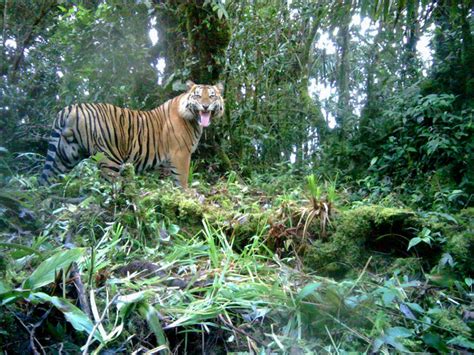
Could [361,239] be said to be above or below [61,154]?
below

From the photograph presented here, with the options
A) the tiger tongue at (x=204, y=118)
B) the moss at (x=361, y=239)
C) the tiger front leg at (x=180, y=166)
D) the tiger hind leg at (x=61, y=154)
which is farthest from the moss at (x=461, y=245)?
the tiger hind leg at (x=61, y=154)

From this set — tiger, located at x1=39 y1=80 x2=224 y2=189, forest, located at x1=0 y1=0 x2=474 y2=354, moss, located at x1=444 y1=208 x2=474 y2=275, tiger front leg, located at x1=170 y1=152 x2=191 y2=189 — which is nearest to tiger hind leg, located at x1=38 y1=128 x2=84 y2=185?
tiger, located at x1=39 y1=80 x2=224 y2=189

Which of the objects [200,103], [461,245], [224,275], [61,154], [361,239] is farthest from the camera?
[200,103]

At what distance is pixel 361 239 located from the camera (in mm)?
3881

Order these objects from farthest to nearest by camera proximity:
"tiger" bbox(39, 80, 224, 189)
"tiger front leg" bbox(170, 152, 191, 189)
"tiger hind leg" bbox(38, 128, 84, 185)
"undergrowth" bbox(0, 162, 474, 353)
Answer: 1. "tiger front leg" bbox(170, 152, 191, 189)
2. "tiger" bbox(39, 80, 224, 189)
3. "tiger hind leg" bbox(38, 128, 84, 185)
4. "undergrowth" bbox(0, 162, 474, 353)

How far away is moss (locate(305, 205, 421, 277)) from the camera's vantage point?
377 centimetres

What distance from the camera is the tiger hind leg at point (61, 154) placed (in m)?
6.08

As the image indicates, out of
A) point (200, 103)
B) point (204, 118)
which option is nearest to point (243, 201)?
point (204, 118)

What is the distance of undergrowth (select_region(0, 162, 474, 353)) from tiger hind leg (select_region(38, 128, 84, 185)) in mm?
1242

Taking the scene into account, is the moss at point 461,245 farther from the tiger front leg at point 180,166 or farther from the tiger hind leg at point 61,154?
the tiger hind leg at point 61,154

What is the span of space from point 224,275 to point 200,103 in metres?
4.07

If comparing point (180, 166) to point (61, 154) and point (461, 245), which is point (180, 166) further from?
point (461, 245)

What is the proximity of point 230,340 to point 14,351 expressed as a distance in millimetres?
1036

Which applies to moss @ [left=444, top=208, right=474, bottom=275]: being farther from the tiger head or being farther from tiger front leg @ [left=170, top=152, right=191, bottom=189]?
the tiger head
